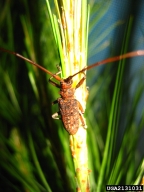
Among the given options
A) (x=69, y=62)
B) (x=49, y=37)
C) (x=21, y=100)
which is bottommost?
(x=69, y=62)

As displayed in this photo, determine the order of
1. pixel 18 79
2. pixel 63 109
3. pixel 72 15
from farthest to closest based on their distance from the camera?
pixel 18 79
pixel 63 109
pixel 72 15

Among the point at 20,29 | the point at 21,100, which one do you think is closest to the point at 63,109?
the point at 21,100

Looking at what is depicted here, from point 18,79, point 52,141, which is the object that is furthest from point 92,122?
point 18,79

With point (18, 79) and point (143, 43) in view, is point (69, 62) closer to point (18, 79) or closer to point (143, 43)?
point (18, 79)

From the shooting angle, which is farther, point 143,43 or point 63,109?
point 143,43

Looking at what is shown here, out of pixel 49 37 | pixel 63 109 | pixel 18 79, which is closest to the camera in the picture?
pixel 63 109

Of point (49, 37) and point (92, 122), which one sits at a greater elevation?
point (49, 37)

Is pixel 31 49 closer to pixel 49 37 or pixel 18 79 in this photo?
pixel 49 37
